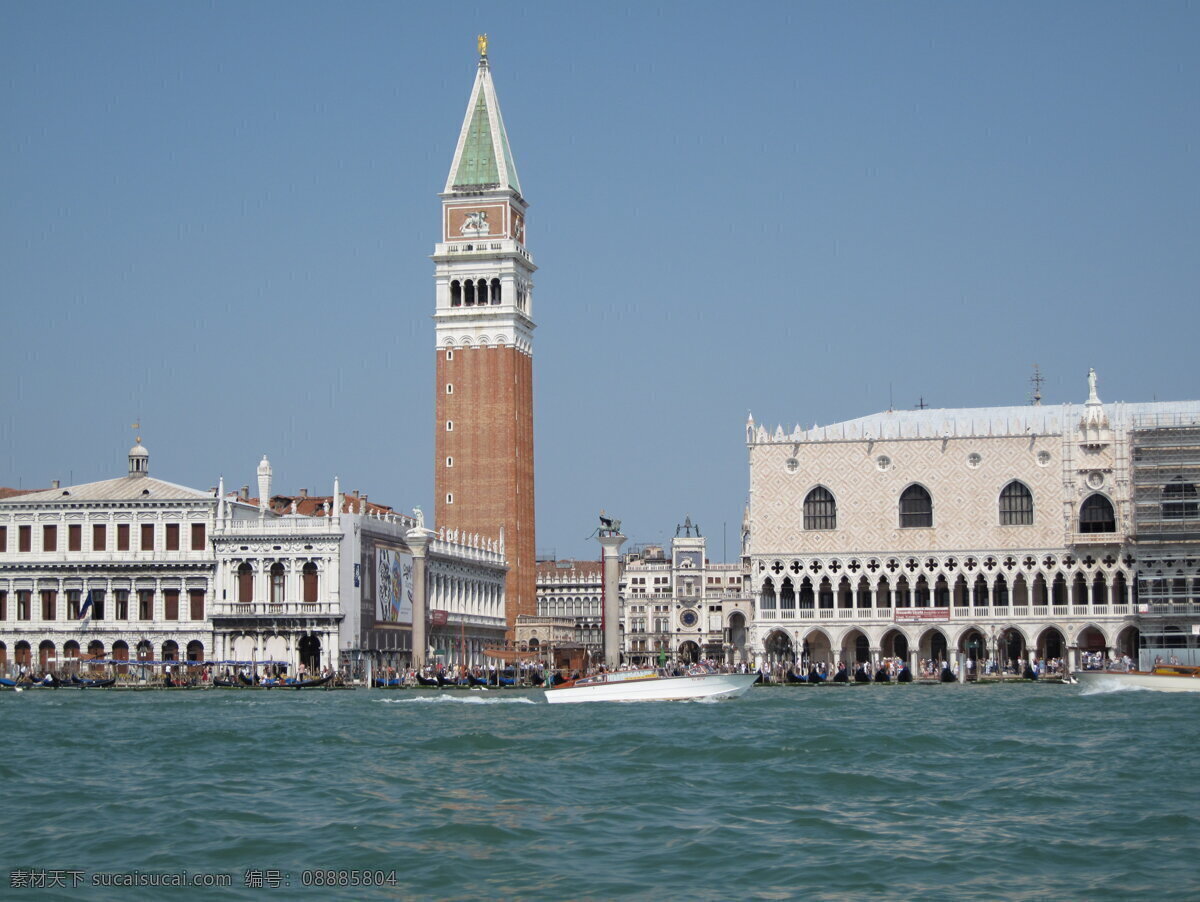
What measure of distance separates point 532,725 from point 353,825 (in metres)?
18.0

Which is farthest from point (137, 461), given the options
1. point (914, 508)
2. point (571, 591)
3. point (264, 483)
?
point (571, 591)

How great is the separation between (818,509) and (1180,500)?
1395cm

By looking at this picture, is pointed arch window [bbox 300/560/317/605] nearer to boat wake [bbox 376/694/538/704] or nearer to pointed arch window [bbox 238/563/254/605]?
pointed arch window [bbox 238/563/254/605]

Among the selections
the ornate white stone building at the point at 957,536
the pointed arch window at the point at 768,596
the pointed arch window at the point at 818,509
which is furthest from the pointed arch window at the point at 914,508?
the pointed arch window at the point at 768,596

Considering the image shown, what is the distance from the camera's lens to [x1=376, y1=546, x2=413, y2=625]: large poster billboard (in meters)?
73.1

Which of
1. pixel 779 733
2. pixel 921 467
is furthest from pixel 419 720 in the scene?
pixel 921 467

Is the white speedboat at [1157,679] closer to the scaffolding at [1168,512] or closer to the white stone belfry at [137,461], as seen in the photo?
the scaffolding at [1168,512]

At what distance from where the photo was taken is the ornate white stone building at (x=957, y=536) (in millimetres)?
70125

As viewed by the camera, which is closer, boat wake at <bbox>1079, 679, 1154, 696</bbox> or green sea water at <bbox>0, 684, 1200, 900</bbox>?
green sea water at <bbox>0, 684, 1200, 900</bbox>

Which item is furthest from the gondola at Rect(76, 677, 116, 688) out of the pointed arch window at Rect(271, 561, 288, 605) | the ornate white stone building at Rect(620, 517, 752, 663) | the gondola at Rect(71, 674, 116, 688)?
the ornate white stone building at Rect(620, 517, 752, 663)

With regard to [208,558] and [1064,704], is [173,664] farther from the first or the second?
[1064,704]

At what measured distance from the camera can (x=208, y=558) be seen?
229 feet

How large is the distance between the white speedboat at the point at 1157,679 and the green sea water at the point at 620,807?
11260 mm

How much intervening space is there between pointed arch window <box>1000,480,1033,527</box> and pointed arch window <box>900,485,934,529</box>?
2.94 m
